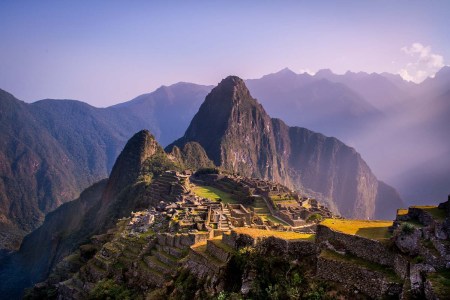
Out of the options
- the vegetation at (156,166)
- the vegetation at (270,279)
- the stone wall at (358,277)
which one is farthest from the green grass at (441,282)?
the vegetation at (156,166)

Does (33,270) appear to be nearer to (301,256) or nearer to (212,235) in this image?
(212,235)

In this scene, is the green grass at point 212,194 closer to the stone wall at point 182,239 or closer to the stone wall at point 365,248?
the stone wall at point 182,239

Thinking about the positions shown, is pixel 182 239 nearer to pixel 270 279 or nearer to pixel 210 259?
pixel 210 259

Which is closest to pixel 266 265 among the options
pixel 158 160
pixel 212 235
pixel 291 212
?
pixel 212 235

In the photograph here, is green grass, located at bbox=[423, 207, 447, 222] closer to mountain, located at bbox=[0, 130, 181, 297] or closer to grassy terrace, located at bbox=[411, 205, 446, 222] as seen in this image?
grassy terrace, located at bbox=[411, 205, 446, 222]

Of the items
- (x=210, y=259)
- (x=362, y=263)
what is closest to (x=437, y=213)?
(x=362, y=263)

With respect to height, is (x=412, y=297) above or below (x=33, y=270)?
above
